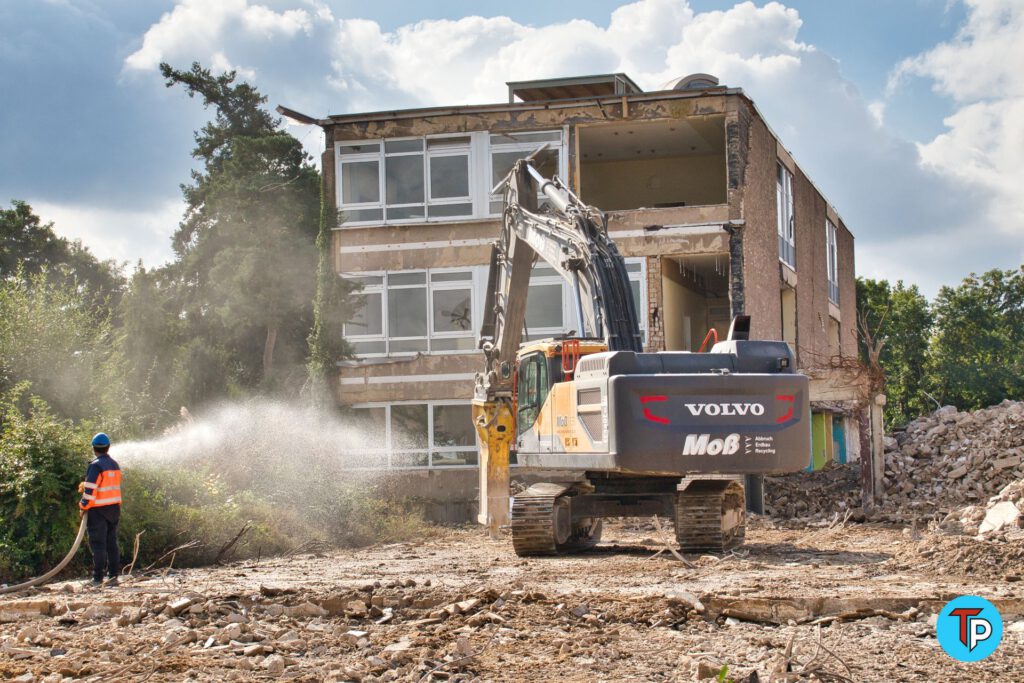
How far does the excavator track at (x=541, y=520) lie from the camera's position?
1639 centimetres

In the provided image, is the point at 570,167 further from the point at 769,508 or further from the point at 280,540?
the point at 280,540

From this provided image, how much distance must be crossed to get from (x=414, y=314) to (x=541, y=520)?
13.4 meters

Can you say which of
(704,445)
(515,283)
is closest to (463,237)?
(515,283)

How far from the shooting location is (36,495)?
16656 millimetres

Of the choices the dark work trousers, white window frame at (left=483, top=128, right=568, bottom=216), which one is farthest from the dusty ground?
white window frame at (left=483, top=128, right=568, bottom=216)

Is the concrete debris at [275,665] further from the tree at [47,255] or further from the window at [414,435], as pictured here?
the tree at [47,255]

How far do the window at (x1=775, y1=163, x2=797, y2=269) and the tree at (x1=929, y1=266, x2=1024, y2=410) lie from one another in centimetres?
2411

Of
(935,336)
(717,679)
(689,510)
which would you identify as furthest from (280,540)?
(935,336)

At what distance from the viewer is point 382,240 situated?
96.2 ft

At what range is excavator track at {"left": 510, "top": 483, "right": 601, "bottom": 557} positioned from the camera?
645 inches

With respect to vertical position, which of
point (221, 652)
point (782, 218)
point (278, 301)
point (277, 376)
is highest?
point (782, 218)

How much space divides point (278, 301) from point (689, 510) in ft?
54.2

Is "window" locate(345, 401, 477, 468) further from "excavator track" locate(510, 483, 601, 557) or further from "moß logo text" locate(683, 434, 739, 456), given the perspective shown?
"moß logo text" locate(683, 434, 739, 456)

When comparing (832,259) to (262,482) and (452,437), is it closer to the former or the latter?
(452,437)
